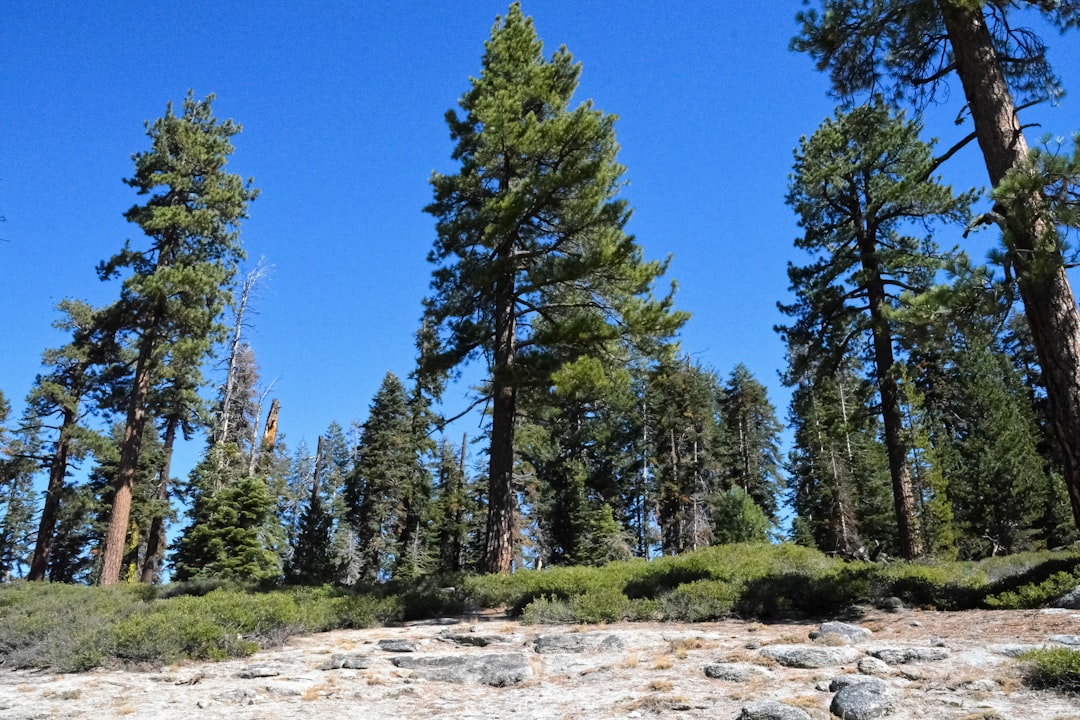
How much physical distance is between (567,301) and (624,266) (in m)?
1.79

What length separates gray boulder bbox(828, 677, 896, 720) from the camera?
4.47 m

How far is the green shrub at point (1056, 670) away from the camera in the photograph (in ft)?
14.9

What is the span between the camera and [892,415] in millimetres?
16016

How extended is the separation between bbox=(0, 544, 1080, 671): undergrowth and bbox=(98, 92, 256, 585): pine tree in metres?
8.46

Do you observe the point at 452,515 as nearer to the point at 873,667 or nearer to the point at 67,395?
the point at 67,395

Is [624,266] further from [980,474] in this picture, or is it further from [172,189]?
[980,474]

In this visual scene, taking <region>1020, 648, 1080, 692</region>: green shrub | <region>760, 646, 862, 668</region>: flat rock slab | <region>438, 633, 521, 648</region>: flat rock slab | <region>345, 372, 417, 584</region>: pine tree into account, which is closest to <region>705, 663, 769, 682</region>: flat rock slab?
<region>760, 646, 862, 668</region>: flat rock slab

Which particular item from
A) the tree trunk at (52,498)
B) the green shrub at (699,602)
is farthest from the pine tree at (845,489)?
the tree trunk at (52,498)

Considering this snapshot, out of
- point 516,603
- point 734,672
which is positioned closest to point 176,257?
point 516,603

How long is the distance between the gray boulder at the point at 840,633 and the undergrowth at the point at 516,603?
1.54 metres

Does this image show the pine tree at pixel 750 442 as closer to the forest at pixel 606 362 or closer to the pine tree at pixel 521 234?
the forest at pixel 606 362

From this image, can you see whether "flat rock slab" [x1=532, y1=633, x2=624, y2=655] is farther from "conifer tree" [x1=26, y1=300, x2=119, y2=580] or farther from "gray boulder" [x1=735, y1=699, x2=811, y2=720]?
"conifer tree" [x1=26, y1=300, x2=119, y2=580]

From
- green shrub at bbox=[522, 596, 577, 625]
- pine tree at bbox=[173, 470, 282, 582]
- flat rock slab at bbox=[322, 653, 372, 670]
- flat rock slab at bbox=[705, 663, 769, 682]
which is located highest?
pine tree at bbox=[173, 470, 282, 582]

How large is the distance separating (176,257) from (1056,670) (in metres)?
21.0
